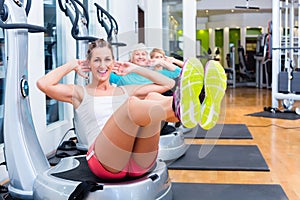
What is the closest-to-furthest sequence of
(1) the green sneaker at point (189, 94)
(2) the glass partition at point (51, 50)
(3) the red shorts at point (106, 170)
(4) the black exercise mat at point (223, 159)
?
1. (1) the green sneaker at point (189, 94)
2. (3) the red shorts at point (106, 170)
3. (4) the black exercise mat at point (223, 159)
4. (2) the glass partition at point (51, 50)

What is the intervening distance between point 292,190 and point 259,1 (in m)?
8.76

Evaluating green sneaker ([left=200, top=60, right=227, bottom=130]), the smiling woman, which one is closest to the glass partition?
the smiling woman

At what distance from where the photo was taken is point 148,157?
184 centimetres

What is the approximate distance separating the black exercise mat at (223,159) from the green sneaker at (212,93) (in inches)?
41.9

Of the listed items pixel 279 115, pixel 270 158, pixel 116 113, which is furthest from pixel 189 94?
pixel 279 115

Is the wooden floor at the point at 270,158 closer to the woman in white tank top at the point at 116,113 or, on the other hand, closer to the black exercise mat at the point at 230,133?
the black exercise mat at the point at 230,133

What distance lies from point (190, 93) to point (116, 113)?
0.33m

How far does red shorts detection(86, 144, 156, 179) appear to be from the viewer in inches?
69.2

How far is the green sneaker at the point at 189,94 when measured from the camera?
1470 millimetres

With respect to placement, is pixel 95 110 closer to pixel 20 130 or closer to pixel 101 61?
pixel 101 61

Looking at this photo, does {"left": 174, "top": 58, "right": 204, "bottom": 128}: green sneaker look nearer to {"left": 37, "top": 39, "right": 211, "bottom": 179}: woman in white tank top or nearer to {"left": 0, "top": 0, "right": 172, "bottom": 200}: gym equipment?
{"left": 37, "top": 39, "right": 211, "bottom": 179}: woman in white tank top

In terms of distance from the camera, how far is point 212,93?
1.67 m

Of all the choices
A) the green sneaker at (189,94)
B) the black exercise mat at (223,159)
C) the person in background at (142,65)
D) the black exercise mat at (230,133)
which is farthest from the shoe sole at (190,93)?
the black exercise mat at (230,133)

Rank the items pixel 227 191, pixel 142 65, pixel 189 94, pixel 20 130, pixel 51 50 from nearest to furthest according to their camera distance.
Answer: pixel 189 94
pixel 20 130
pixel 227 191
pixel 142 65
pixel 51 50
